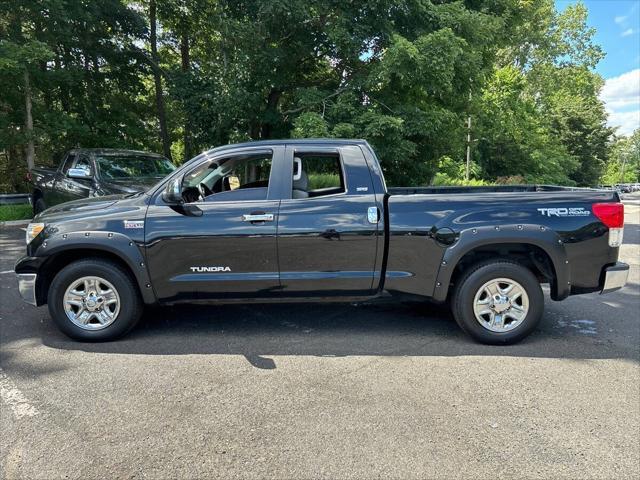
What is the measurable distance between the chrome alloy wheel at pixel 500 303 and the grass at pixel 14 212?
12.2 meters

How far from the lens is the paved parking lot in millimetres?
2676

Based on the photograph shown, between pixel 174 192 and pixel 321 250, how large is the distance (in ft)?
4.78

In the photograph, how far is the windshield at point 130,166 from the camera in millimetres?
8891

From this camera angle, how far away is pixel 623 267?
14.4ft

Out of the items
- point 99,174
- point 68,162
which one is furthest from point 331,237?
point 68,162

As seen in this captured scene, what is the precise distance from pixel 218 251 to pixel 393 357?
184 centimetres

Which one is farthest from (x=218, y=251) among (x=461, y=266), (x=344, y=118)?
(x=344, y=118)

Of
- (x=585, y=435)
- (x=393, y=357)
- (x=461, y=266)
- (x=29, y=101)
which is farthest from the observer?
(x=29, y=101)

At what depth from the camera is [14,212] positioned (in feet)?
40.4

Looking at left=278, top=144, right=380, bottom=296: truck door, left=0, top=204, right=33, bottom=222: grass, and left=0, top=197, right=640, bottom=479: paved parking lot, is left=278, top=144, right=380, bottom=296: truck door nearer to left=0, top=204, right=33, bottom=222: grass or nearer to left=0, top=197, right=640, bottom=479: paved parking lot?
left=0, top=197, right=640, bottom=479: paved parking lot

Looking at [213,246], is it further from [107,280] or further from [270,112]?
[270,112]

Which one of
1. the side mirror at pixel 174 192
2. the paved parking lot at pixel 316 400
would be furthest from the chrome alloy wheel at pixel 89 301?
the side mirror at pixel 174 192

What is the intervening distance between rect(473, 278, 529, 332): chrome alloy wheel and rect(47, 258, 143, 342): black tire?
10.6 feet

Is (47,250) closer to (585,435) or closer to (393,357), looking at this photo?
(393,357)
